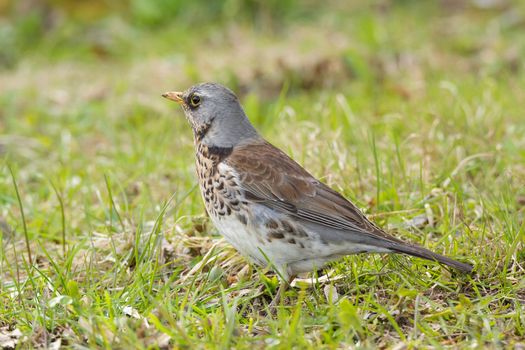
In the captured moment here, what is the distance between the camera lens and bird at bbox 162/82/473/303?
450 centimetres

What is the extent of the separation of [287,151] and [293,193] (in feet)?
5.56

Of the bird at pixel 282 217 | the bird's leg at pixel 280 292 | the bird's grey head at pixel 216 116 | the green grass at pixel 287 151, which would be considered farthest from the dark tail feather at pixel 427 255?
the bird's grey head at pixel 216 116

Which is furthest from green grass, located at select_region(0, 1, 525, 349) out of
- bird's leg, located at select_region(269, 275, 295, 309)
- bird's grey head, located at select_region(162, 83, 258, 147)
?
bird's grey head, located at select_region(162, 83, 258, 147)

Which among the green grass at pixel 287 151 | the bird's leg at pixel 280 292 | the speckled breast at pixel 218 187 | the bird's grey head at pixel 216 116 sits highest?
the bird's grey head at pixel 216 116

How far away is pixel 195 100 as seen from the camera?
5.33 meters

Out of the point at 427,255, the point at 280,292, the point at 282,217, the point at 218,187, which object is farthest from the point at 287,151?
the point at 427,255

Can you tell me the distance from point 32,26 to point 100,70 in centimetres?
145

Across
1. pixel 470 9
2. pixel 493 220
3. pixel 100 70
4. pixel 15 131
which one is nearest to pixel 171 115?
pixel 15 131

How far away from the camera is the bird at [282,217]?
4.50 m

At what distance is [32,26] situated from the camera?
11.2 metres

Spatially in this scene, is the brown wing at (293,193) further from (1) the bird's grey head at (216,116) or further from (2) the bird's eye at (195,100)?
A: (2) the bird's eye at (195,100)

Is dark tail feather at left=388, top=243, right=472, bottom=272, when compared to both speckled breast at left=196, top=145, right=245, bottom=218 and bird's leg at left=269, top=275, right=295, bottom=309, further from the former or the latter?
speckled breast at left=196, top=145, right=245, bottom=218

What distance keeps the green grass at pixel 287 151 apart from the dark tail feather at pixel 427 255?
15 cm

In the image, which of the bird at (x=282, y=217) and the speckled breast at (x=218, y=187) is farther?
the speckled breast at (x=218, y=187)
